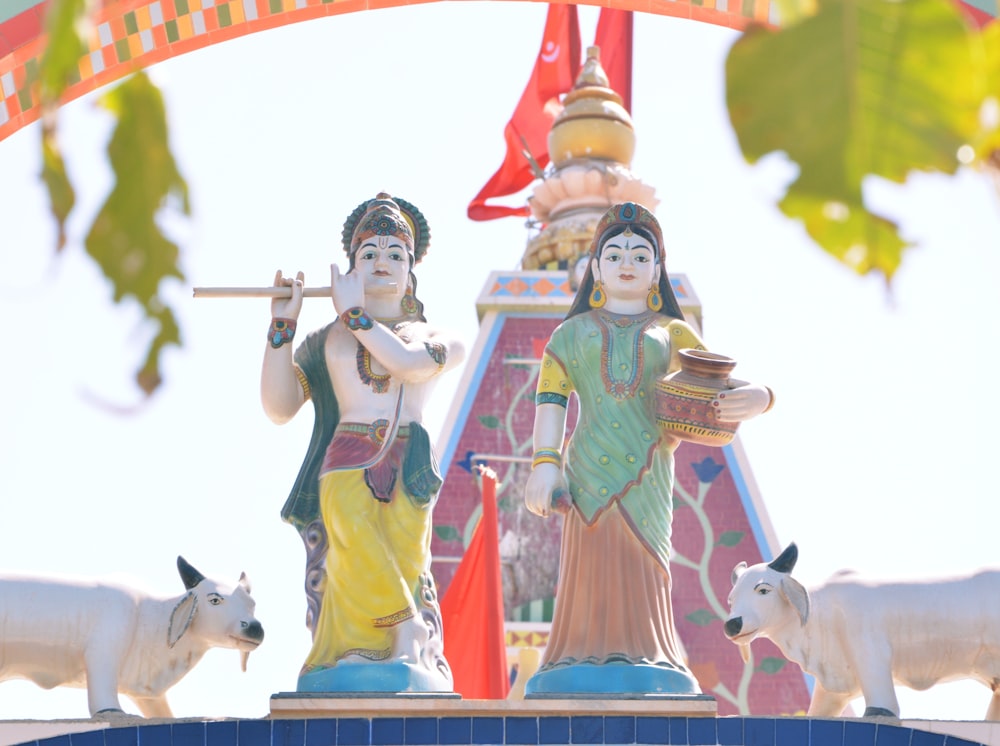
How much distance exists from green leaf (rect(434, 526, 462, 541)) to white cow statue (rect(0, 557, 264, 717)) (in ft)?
16.9

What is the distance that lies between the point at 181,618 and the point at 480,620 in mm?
1766

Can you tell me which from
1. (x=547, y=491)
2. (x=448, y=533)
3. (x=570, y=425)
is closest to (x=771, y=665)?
(x=570, y=425)

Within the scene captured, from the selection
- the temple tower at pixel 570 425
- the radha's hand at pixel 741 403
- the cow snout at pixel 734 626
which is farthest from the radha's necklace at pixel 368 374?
the temple tower at pixel 570 425

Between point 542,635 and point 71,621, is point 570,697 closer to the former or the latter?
point 71,621

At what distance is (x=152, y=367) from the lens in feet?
2.26

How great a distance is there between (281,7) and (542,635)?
4.25 metres

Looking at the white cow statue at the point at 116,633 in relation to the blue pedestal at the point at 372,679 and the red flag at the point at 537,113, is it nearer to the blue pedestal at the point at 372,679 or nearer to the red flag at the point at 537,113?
the blue pedestal at the point at 372,679

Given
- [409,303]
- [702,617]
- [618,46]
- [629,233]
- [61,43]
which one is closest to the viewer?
[61,43]

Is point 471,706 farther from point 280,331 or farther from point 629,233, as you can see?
point 629,233

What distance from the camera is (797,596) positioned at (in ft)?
16.4

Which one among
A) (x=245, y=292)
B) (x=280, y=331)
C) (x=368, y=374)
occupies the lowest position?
(x=368, y=374)

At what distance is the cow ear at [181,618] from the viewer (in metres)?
5.09

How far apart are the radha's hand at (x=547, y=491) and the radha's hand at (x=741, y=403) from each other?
48 cm

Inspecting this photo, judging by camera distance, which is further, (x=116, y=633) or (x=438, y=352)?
(x=438, y=352)
